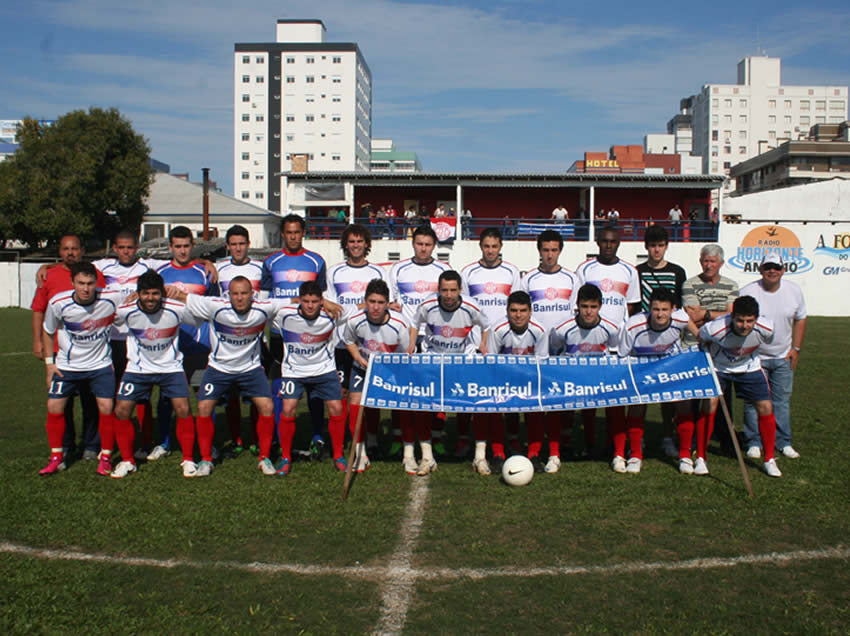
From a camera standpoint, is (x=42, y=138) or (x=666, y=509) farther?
(x=42, y=138)

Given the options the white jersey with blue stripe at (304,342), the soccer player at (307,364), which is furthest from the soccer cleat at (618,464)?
the white jersey with blue stripe at (304,342)

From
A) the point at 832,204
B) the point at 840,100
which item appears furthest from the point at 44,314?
the point at 840,100

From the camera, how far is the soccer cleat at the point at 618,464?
6.11m

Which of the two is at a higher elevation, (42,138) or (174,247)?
(42,138)

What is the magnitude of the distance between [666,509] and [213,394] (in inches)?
149

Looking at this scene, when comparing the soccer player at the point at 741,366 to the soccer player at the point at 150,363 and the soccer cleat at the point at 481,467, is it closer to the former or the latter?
the soccer cleat at the point at 481,467

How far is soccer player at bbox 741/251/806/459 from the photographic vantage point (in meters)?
6.56

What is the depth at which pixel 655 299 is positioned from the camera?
612 centimetres

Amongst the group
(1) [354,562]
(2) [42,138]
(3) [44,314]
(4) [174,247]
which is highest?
(2) [42,138]

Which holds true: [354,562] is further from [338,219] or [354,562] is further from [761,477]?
[338,219]

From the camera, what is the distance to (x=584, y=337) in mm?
6277

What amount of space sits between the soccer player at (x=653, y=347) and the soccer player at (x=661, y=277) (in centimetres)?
50

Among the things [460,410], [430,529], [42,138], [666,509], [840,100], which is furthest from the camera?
[840,100]

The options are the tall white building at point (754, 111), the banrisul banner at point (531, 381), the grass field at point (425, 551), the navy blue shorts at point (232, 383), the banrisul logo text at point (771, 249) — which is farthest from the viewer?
the tall white building at point (754, 111)
